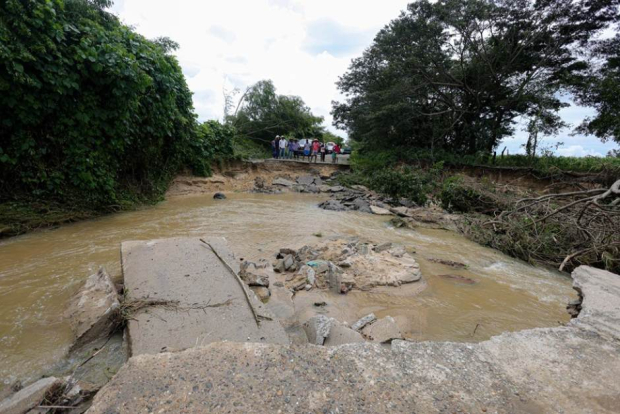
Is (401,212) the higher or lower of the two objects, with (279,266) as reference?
higher

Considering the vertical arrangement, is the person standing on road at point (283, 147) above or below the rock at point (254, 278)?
above

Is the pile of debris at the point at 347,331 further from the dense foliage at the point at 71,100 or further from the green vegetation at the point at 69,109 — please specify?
the dense foliage at the point at 71,100

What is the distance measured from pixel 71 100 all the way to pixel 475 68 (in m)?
16.7

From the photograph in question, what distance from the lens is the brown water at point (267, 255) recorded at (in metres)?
2.68

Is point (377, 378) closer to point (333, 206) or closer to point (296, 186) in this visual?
point (333, 206)

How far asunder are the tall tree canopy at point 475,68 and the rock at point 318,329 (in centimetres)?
1514

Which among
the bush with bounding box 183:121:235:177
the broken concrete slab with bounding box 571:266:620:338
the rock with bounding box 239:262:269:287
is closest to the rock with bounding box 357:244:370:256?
the rock with bounding box 239:262:269:287

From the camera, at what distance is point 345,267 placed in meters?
4.45

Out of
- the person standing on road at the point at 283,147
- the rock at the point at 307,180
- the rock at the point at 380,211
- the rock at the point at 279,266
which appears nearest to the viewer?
the rock at the point at 279,266

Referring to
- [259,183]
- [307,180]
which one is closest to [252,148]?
[307,180]

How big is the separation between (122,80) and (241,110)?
1632 cm

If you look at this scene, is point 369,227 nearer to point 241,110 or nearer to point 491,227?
point 491,227

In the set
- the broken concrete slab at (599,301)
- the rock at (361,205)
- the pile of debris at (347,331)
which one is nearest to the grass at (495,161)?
the rock at (361,205)

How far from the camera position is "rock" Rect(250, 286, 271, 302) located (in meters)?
3.50
